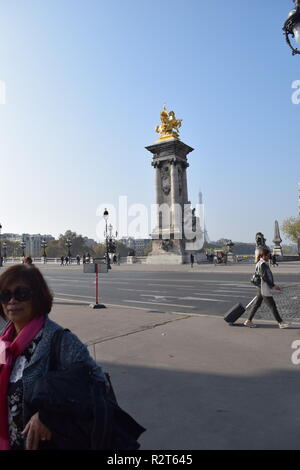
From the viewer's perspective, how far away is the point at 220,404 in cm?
369

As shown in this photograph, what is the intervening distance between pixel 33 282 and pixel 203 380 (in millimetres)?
3039

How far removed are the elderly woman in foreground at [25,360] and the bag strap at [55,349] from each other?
2cm

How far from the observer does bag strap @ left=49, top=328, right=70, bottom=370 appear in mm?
1922

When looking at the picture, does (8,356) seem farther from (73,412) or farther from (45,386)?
(73,412)

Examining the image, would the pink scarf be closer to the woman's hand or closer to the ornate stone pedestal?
the woman's hand

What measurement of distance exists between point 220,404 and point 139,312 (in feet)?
19.5

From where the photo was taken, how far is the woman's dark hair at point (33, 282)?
2197 mm

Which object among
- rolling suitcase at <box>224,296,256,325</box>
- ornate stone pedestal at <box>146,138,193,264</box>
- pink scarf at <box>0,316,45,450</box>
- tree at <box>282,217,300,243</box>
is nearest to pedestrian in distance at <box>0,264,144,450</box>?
pink scarf at <box>0,316,45,450</box>

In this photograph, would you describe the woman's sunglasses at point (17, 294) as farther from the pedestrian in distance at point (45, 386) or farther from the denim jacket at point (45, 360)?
the denim jacket at point (45, 360)

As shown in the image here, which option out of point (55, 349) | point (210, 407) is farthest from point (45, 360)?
point (210, 407)

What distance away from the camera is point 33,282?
2.22m

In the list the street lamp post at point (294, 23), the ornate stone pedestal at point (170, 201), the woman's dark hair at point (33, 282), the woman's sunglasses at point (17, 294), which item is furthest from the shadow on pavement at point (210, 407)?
the ornate stone pedestal at point (170, 201)

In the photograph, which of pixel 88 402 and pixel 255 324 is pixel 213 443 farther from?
pixel 255 324

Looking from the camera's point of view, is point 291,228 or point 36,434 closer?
point 36,434
